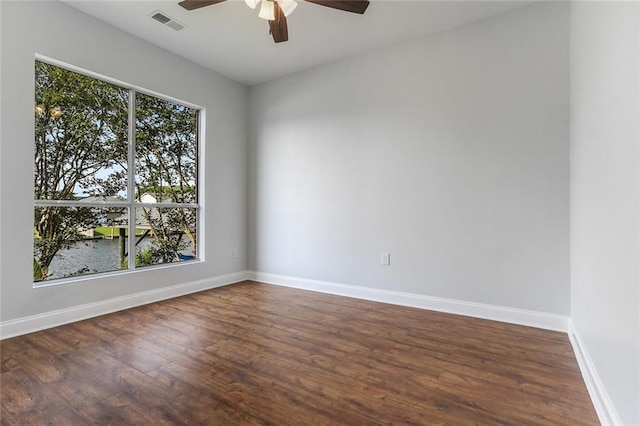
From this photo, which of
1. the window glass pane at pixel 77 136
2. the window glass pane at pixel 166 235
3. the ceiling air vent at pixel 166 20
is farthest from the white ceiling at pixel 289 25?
the window glass pane at pixel 166 235

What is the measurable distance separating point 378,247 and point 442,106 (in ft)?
5.32

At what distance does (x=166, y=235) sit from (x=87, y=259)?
0.85 metres

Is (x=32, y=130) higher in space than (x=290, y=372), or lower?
higher

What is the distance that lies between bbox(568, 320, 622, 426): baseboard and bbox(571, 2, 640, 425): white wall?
44 mm

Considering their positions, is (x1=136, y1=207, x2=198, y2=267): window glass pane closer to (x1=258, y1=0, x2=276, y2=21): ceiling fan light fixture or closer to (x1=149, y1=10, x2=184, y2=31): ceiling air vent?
(x1=149, y1=10, x2=184, y2=31): ceiling air vent

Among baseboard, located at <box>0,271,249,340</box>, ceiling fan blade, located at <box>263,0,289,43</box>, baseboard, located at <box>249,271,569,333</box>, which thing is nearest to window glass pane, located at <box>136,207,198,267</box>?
baseboard, located at <box>0,271,249,340</box>

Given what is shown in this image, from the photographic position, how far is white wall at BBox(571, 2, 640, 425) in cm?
117

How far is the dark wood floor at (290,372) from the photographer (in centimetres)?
151

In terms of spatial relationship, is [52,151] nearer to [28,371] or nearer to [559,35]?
[28,371]

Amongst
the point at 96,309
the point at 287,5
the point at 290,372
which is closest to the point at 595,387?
the point at 290,372

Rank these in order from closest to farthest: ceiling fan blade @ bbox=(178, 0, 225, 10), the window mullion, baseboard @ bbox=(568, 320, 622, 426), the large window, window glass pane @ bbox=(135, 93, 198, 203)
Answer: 1. baseboard @ bbox=(568, 320, 622, 426)
2. ceiling fan blade @ bbox=(178, 0, 225, 10)
3. the large window
4. the window mullion
5. window glass pane @ bbox=(135, 93, 198, 203)

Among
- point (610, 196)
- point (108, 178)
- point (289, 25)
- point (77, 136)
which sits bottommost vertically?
point (610, 196)

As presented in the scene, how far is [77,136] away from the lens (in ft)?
9.55

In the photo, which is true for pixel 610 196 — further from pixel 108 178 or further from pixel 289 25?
pixel 108 178
